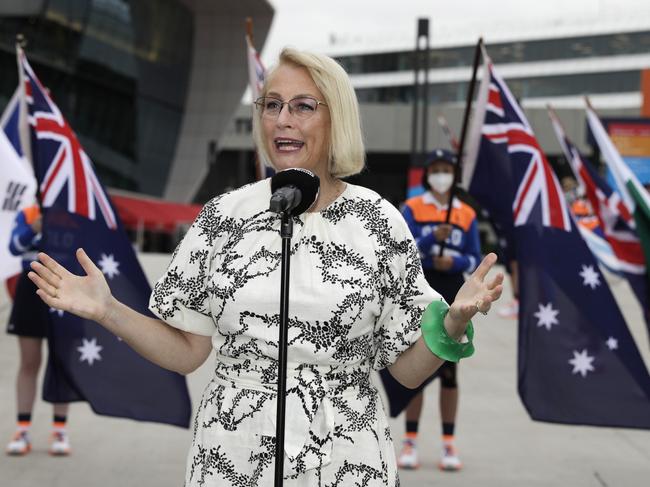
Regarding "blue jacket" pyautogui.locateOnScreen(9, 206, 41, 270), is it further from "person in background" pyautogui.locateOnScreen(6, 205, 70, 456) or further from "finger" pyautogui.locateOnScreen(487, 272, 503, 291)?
"finger" pyautogui.locateOnScreen(487, 272, 503, 291)

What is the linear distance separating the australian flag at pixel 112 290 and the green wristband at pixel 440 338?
329 centimetres

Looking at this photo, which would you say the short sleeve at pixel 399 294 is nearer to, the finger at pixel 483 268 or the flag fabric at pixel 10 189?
the finger at pixel 483 268

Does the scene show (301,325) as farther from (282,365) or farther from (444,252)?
(444,252)

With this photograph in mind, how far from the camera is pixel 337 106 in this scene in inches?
111

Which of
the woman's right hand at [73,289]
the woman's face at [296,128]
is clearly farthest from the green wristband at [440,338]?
the woman's right hand at [73,289]

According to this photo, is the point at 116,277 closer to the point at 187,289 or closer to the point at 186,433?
the point at 186,433

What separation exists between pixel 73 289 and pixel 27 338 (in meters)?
4.23

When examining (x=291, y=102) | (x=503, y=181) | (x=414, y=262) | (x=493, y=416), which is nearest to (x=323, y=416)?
(x=414, y=262)

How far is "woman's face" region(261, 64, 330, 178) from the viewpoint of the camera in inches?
111

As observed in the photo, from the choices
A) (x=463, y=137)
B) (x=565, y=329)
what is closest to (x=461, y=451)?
(x=565, y=329)

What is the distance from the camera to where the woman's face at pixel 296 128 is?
281 centimetres

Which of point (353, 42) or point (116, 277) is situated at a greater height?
point (353, 42)

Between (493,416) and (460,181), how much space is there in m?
2.36

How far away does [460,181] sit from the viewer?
689 centimetres
